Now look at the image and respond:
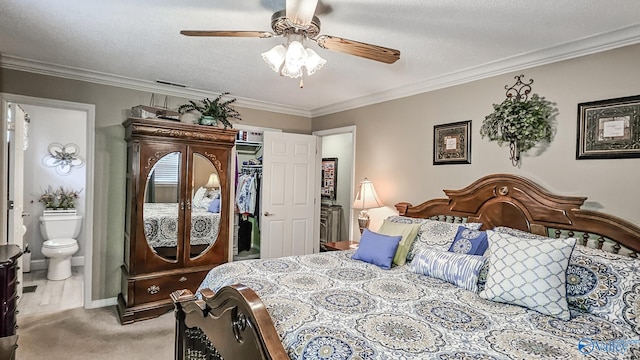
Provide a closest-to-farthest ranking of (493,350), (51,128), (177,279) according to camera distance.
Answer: (493,350)
(177,279)
(51,128)

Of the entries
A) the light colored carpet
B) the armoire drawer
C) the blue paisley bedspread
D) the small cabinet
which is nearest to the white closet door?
the armoire drawer

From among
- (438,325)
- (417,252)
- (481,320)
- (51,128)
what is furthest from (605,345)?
(51,128)

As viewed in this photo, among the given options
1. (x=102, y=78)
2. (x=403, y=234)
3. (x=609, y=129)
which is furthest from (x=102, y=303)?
(x=609, y=129)

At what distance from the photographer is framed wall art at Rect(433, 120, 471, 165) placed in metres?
3.03

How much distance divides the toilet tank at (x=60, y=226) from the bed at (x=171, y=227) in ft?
7.58

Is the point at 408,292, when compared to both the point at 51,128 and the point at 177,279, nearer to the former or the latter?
the point at 177,279

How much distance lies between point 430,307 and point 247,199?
317 centimetres

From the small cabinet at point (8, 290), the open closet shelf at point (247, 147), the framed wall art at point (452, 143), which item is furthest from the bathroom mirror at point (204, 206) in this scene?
the framed wall art at point (452, 143)

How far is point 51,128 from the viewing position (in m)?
4.82

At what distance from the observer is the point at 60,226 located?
15.3 feet

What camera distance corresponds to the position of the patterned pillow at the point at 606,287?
5.38 ft

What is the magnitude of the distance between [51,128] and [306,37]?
4794 mm

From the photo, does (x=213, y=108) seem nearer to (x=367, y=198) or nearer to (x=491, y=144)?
(x=367, y=198)

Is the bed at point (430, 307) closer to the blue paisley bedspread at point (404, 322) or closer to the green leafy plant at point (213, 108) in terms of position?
the blue paisley bedspread at point (404, 322)
